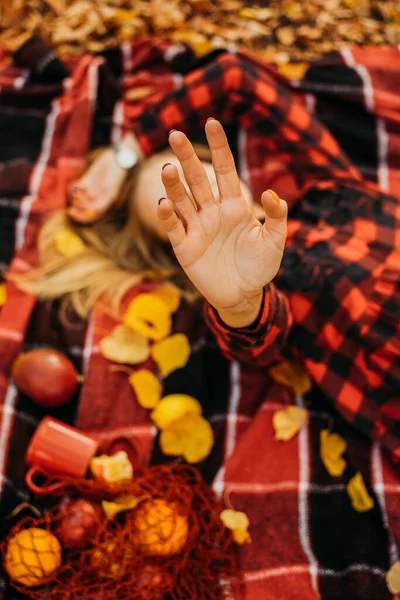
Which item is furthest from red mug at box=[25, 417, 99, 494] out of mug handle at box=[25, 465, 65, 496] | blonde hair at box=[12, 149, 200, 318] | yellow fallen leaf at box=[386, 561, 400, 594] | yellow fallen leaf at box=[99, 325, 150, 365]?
yellow fallen leaf at box=[386, 561, 400, 594]

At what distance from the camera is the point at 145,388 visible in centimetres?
146

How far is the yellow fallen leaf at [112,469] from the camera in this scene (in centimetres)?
131

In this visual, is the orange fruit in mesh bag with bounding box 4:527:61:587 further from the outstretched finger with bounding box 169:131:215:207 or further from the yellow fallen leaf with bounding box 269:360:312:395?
the outstretched finger with bounding box 169:131:215:207

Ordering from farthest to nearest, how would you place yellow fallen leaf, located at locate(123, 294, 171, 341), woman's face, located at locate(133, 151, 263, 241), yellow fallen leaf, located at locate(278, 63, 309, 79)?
yellow fallen leaf, located at locate(278, 63, 309, 79) → yellow fallen leaf, located at locate(123, 294, 171, 341) → woman's face, located at locate(133, 151, 263, 241)

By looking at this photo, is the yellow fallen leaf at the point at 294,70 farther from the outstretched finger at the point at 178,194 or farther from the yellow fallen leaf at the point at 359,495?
the yellow fallen leaf at the point at 359,495

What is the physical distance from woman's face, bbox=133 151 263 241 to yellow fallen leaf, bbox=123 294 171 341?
18 cm

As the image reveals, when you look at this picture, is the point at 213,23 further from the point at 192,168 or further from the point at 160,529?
the point at 160,529

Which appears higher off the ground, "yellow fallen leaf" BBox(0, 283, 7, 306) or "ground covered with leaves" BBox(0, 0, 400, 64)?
"ground covered with leaves" BBox(0, 0, 400, 64)

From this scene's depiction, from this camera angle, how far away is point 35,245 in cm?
162

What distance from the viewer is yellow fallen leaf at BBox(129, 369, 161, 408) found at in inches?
57.1

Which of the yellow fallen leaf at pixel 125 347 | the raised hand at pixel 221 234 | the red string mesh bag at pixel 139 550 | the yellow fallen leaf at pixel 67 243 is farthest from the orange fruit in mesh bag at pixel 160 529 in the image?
the yellow fallen leaf at pixel 67 243

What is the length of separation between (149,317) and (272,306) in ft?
1.52

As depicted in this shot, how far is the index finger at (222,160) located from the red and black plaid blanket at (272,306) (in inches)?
A: 10.9

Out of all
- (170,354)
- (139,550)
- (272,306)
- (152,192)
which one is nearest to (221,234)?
(272,306)
